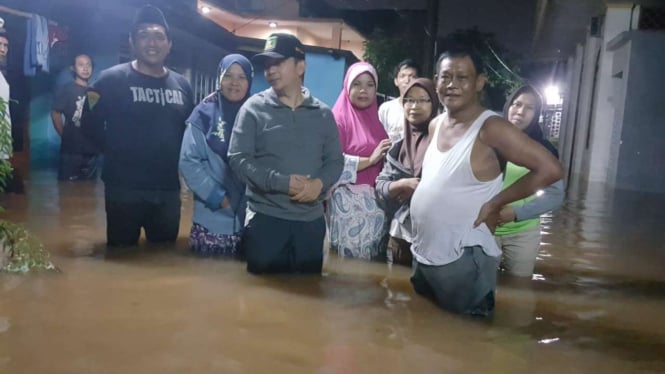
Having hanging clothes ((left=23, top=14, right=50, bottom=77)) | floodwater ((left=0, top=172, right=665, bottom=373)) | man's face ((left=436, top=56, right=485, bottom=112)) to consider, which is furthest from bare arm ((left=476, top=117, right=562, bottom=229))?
hanging clothes ((left=23, top=14, right=50, bottom=77))

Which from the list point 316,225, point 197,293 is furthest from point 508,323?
point 197,293

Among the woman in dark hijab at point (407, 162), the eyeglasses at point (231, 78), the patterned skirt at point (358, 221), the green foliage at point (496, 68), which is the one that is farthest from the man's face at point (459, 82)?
the green foliage at point (496, 68)

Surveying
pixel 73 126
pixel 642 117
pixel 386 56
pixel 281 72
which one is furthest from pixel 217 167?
pixel 386 56

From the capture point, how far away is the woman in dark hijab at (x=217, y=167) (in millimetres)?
4883

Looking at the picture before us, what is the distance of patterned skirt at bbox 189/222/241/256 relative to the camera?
198 inches

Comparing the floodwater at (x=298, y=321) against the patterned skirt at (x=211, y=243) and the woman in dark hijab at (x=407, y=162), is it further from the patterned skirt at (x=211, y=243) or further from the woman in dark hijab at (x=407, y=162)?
the woman in dark hijab at (x=407, y=162)

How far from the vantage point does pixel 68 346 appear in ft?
9.77

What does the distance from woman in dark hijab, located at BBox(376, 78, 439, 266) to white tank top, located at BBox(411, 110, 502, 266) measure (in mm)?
820

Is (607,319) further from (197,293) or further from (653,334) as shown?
(197,293)

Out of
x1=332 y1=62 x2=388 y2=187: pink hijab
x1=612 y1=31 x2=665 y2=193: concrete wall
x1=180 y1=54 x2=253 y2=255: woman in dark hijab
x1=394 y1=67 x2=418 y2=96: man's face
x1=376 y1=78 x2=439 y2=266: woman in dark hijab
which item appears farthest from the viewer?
x1=612 y1=31 x2=665 y2=193: concrete wall

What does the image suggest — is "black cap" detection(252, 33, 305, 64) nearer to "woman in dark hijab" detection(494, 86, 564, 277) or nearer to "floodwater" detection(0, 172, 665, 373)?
"floodwater" detection(0, 172, 665, 373)

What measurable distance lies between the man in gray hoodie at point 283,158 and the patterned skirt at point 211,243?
1.86ft

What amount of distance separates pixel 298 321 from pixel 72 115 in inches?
269

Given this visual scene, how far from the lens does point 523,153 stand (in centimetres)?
350
